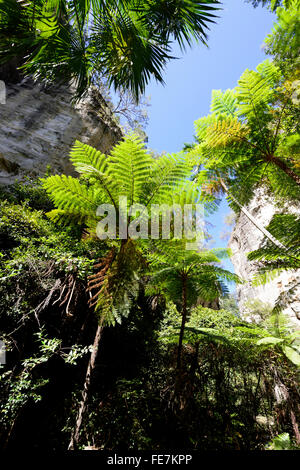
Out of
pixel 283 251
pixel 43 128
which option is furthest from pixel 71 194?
pixel 43 128

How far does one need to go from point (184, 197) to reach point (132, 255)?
77 cm

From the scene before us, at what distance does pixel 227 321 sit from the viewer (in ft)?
15.5

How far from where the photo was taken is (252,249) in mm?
10023

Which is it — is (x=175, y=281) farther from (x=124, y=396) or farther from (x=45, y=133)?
(x=45, y=133)

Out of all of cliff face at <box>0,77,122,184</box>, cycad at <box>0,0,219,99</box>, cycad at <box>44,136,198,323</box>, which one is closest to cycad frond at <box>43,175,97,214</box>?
cycad at <box>44,136,198,323</box>

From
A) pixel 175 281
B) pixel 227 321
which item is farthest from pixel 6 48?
pixel 227 321

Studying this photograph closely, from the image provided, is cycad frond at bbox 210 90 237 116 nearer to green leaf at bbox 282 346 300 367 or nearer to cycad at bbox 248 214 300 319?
cycad at bbox 248 214 300 319

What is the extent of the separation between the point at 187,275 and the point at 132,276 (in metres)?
0.91

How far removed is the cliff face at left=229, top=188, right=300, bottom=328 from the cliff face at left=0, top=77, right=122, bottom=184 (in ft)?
21.8

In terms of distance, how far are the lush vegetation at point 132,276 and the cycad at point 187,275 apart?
19 mm

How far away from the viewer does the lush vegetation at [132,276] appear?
2010mm

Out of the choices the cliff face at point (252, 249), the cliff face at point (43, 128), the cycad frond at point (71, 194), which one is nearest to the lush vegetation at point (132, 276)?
the cycad frond at point (71, 194)

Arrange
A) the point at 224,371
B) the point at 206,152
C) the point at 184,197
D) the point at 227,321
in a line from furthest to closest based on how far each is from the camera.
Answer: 1. the point at 227,321
2. the point at 206,152
3. the point at 224,371
4. the point at 184,197

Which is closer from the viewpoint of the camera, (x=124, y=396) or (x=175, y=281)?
(x=175, y=281)
